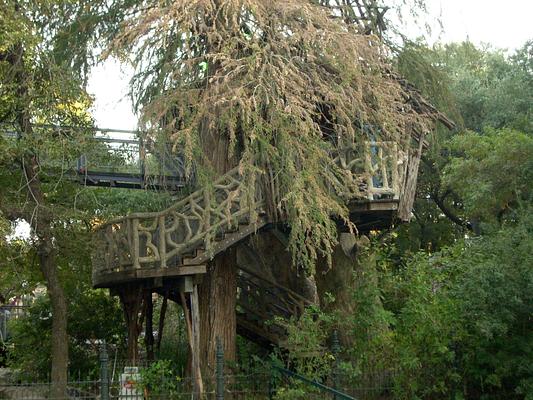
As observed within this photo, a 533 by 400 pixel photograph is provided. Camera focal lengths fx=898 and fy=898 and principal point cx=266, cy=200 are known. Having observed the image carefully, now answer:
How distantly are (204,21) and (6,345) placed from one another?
14354mm

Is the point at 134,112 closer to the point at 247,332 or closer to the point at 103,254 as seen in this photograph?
the point at 103,254

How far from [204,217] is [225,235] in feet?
→ 2.45

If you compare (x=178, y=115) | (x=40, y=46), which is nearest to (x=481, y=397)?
(x=178, y=115)

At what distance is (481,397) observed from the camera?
679 inches

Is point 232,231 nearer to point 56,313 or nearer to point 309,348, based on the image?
point 309,348

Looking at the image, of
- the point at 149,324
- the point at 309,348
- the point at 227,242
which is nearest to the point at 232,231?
the point at 227,242

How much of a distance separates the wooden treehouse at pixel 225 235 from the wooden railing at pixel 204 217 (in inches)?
0.7

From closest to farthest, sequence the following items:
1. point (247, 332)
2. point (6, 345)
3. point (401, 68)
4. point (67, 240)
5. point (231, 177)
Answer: point (231, 177) → point (67, 240) → point (247, 332) → point (401, 68) → point (6, 345)

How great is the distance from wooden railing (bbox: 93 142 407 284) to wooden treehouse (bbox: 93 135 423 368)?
19 millimetres

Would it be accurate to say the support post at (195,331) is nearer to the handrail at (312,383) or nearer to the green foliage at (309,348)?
the handrail at (312,383)

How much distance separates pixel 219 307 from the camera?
1856cm

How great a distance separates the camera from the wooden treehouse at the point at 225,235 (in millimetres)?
16656

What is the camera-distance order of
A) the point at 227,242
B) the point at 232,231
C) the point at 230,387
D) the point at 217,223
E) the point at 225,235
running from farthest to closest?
the point at 230,387
the point at 232,231
the point at 225,235
the point at 227,242
the point at 217,223

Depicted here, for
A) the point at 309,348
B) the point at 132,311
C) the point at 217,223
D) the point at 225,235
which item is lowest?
the point at 309,348
